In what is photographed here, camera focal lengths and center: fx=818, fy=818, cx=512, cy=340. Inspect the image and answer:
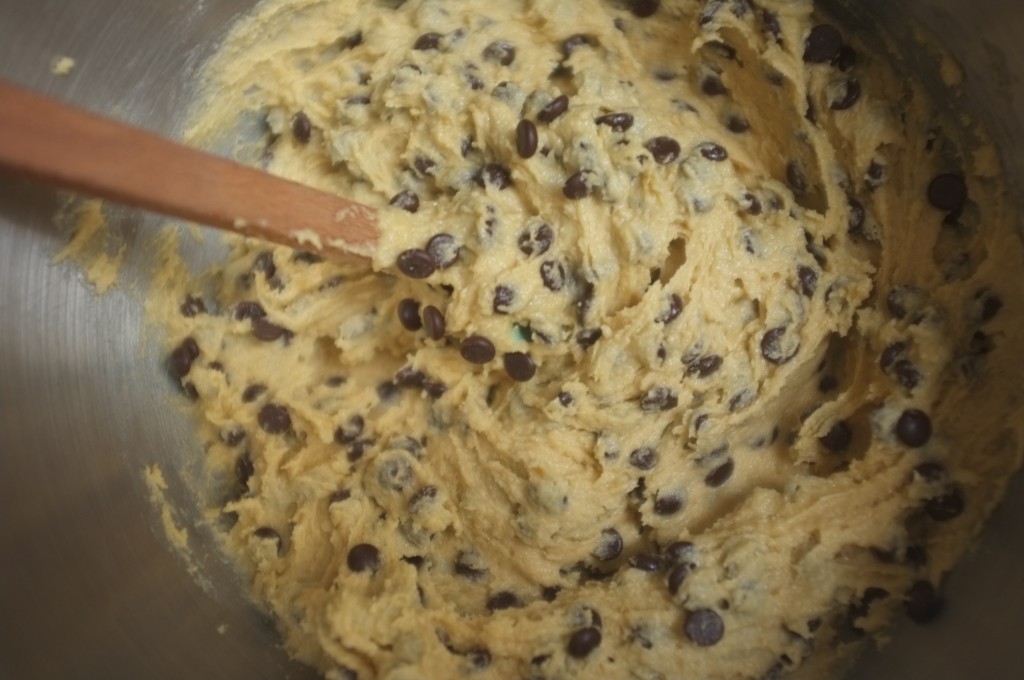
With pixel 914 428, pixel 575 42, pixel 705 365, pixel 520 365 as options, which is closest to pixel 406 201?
pixel 520 365

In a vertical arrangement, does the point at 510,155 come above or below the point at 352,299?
above

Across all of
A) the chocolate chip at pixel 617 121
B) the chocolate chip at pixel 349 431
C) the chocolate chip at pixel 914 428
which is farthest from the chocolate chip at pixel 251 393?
the chocolate chip at pixel 914 428

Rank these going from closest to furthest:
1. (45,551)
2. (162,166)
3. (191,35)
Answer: (162,166)
(45,551)
(191,35)

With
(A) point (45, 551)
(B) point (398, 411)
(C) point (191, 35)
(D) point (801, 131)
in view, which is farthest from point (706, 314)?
(A) point (45, 551)

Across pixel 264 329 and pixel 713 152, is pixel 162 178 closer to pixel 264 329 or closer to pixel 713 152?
pixel 264 329

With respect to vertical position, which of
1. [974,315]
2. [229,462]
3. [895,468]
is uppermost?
[974,315]

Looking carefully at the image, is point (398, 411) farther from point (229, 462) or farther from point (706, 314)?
point (706, 314)

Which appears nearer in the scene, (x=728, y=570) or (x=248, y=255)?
(x=728, y=570)

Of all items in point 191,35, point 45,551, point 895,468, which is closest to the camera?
point 45,551
